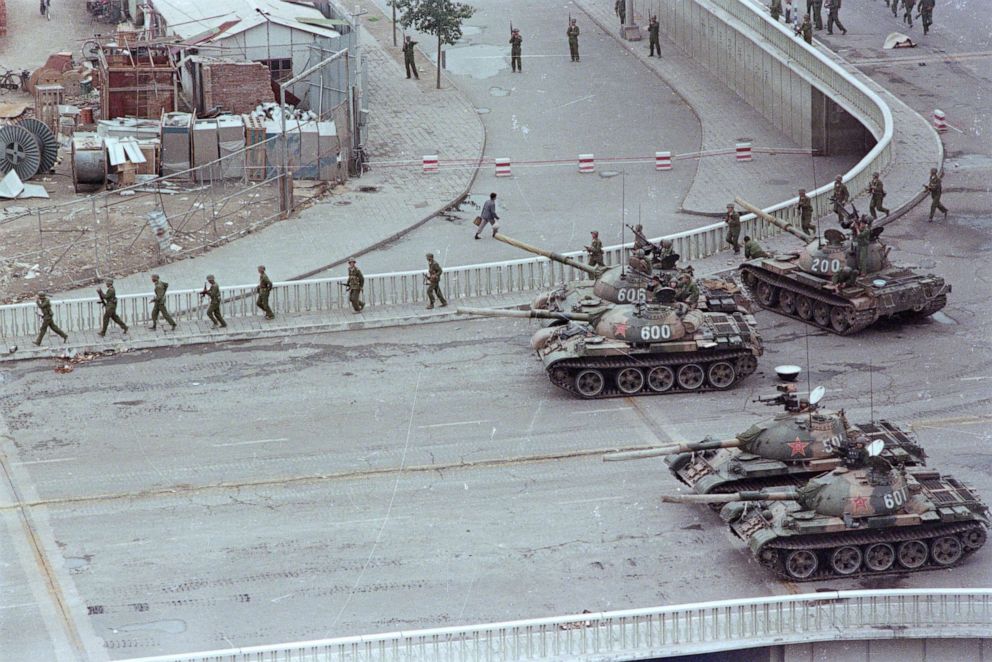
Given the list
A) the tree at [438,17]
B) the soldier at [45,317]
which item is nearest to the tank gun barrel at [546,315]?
the soldier at [45,317]

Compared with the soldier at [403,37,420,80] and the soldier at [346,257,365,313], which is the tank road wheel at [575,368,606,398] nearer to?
the soldier at [346,257,365,313]

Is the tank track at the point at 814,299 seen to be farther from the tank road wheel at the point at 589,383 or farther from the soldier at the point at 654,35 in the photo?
the soldier at the point at 654,35

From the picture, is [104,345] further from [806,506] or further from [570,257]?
[806,506]

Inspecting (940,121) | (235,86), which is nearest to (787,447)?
(940,121)

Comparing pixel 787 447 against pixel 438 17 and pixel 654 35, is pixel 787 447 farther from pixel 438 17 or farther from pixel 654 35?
pixel 654 35

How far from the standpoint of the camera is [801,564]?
26.2 meters

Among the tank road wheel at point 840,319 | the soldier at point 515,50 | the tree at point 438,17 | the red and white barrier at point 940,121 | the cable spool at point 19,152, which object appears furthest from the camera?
the soldier at point 515,50

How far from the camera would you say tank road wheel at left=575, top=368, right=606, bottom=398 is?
3331 centimetres

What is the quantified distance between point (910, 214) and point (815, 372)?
34.9 feet

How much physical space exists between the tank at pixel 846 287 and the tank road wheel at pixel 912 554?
9774mm

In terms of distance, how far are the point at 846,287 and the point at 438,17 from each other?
24.8 m

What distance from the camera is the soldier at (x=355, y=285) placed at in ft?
123

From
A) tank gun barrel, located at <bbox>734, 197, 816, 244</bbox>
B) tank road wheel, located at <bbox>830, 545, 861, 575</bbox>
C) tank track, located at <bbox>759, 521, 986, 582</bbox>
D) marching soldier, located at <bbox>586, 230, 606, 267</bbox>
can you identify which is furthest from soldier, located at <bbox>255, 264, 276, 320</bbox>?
tank road wheel, located at <bbox>830, 545, 861, 575</bbox>

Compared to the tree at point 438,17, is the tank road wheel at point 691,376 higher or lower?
lower
